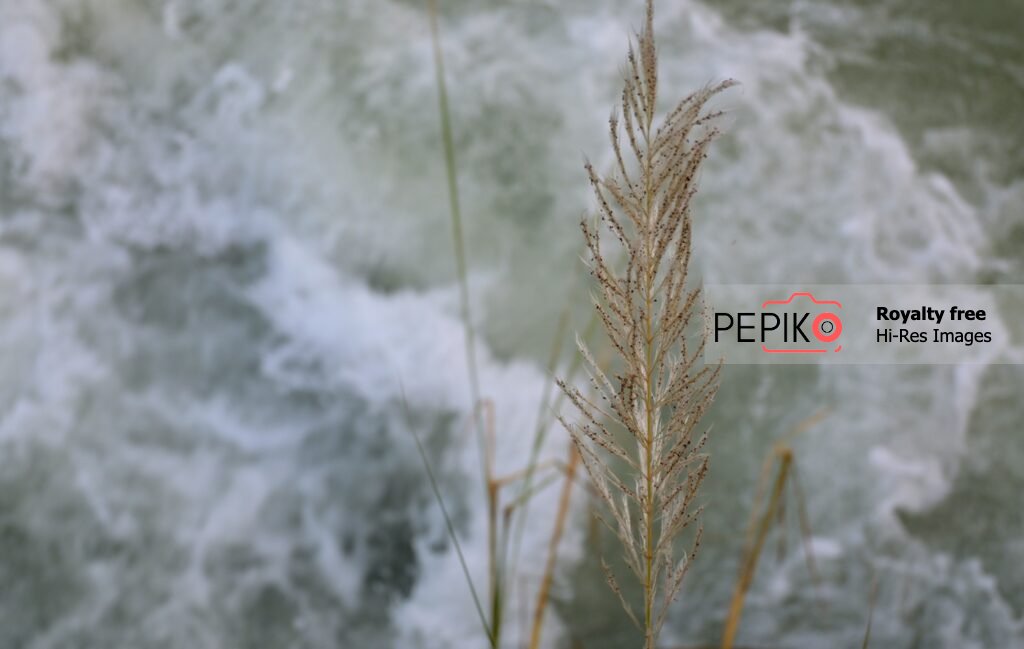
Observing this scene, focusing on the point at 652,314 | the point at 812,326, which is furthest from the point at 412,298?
the point at 652,314

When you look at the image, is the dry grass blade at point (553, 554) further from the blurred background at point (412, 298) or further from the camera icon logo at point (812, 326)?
the camera icon logo at point (812, 326)

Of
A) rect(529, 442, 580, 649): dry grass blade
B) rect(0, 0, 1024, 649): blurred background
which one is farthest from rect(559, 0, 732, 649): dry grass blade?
rect(0, 0, 1024, 649): blurred background

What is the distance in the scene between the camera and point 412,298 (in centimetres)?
131

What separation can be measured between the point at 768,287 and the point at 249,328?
81 centimetres

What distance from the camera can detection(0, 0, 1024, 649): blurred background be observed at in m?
1.20

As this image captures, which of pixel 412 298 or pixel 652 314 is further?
pixel 412 298

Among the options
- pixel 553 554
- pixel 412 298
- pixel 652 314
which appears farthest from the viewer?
pixel 412 298

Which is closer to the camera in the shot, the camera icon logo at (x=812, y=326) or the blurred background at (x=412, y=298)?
the blurred background at (x=412, y=298)

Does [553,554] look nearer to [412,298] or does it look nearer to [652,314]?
[652,314]

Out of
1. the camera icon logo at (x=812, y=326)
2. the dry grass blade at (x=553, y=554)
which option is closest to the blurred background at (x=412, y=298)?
the camera icon logo at (x=812, y=326)

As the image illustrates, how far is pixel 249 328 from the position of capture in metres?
1.27

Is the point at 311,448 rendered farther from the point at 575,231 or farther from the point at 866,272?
the point at 866,272

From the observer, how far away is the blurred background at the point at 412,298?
120 cm

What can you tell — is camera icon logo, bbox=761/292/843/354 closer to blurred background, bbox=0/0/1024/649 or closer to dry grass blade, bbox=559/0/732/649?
blurred background, bbox=0/0/1024/649
